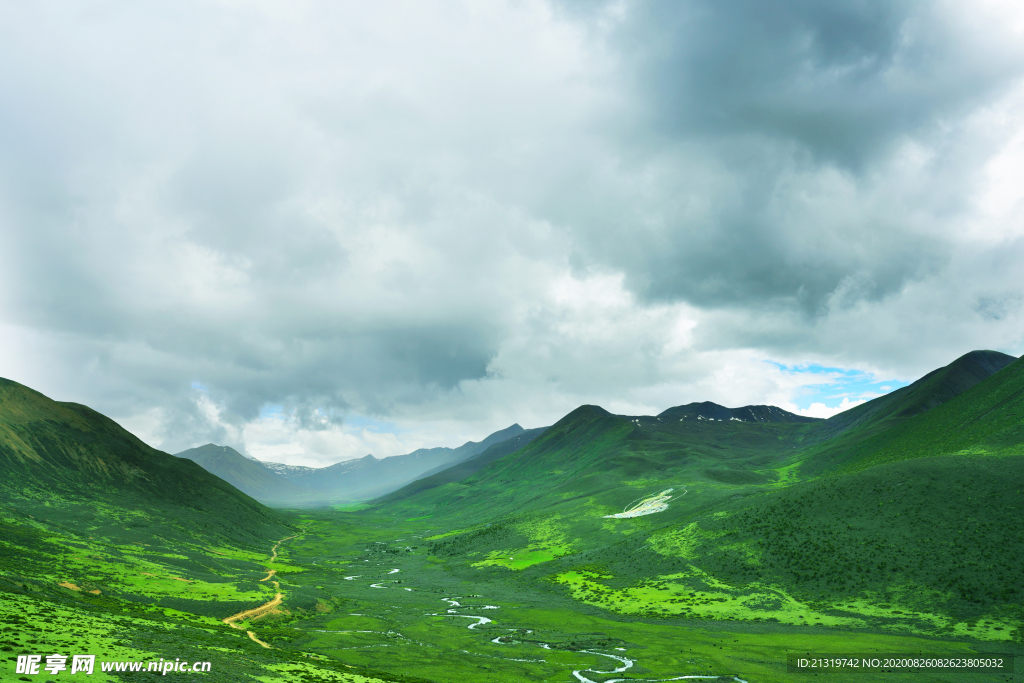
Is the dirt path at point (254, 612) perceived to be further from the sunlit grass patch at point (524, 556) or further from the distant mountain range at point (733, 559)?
the sunlit grass patch at point (524, 556)

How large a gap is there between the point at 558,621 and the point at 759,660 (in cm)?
4142

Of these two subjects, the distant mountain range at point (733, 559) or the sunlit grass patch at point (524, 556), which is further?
the sunlit grass patch at point (524, 556)

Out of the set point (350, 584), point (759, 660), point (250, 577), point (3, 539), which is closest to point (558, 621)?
point (759, 660)

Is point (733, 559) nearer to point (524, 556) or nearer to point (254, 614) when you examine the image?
point (524, 556)

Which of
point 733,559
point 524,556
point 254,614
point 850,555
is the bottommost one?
point 524,556

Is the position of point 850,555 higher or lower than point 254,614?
higher

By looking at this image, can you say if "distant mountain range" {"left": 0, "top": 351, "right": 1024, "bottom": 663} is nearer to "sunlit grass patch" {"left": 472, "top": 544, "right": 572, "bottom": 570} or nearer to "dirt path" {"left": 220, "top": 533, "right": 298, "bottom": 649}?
"sunlit grass patch" {"left": 472, "top": 544, "right": 572, "bottom": 570}

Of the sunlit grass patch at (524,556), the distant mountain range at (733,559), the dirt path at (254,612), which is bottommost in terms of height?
the sunlit grass patch at (524,556)

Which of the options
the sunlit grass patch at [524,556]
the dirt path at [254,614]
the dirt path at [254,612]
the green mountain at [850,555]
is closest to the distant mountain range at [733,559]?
the green mountain at [850,555]

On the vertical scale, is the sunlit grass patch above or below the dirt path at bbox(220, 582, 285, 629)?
below

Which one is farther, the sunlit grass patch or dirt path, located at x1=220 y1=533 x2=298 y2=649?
the sunlit grass patch

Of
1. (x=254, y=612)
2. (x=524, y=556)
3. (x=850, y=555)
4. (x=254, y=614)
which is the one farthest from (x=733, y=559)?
(x=254, y=612)

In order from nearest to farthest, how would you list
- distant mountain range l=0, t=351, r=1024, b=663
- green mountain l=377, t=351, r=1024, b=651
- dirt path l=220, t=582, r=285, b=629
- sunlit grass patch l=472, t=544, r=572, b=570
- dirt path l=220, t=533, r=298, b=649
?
dirt path l=220, t=533, r=298, b=649 < distant mountain range l=0, t=351, r=1024, b=663 < green mountain l=377, t=351, r=1024, b=651 < dirt path l=220, t=582, r=285, b=629 < sunlit grass patch l=472, t=544, r=572, b=570

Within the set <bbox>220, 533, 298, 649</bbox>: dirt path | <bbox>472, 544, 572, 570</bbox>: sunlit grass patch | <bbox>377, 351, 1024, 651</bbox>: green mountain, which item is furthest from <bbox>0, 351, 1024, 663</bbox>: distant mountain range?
<bbox>220, 533, 298, 649</bbox>: dirt path
